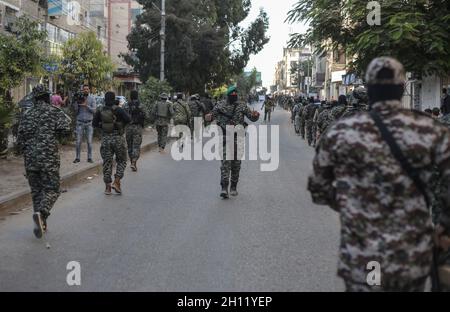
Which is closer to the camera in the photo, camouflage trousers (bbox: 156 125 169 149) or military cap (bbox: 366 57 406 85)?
military cap (bbox: 366 57 406 85)

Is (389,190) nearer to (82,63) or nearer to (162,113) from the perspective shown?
(162,113)

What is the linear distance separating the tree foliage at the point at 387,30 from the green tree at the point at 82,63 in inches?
266

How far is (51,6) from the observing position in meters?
39.0

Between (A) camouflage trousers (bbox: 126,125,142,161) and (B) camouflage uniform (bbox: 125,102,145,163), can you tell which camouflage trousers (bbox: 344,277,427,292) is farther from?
(A) camouflage trousers (bbox: 126,125,142,161)

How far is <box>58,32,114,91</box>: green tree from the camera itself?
21500 millimetres

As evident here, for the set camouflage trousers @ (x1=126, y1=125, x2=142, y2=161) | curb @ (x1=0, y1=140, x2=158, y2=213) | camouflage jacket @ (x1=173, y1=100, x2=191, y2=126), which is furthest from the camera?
camouflage jacket @ (x1=173, y1=100, x2=191, y2=126)

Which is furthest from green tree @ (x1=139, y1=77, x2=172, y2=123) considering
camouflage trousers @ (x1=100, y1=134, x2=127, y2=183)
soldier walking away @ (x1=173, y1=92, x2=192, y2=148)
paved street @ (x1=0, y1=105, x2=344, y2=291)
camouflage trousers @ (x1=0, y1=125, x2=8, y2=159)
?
camouflage trousers @ (x1=100, y1=134, x2=127, y2=183)

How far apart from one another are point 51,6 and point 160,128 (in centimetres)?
2262

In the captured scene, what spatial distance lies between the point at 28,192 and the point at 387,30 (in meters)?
9.63

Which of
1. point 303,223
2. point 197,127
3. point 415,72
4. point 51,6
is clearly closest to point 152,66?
point 51,6

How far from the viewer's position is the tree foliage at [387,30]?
15844mm

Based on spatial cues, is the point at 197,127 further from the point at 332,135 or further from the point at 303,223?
the point at 332,135

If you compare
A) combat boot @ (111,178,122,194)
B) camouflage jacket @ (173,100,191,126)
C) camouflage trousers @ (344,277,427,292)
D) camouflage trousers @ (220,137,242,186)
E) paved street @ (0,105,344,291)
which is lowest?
paved street @ (0,105,344,291)
